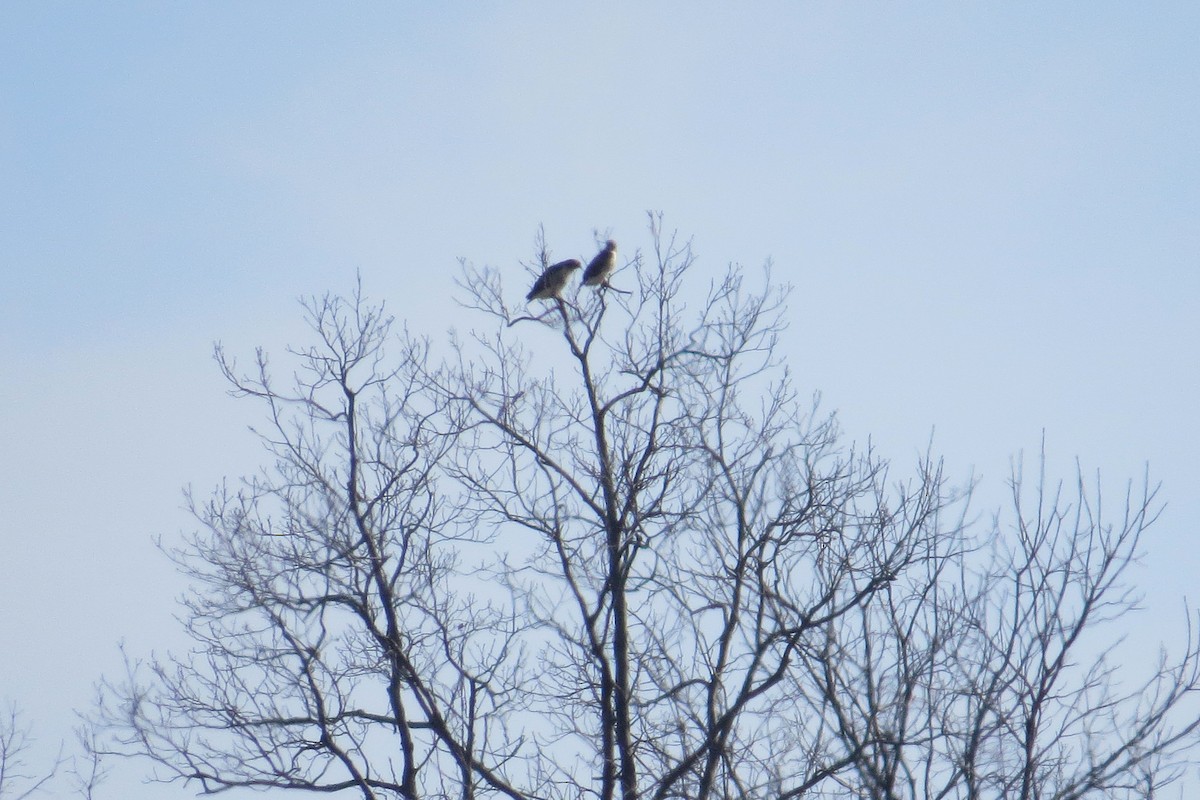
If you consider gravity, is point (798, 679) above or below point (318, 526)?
below

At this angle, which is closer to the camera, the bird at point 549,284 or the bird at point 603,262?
the bird at point 549,284

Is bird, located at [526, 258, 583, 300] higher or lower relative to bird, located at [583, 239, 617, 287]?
lower

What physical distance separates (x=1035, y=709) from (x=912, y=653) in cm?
70

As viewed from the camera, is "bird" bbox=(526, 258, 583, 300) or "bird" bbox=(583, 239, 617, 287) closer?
"bird" bbox=(526, 258, 583, 300)

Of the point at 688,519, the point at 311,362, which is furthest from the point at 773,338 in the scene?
the point at 311,362

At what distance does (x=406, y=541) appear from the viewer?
36.8 ft

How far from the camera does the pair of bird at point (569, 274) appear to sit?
1128cm

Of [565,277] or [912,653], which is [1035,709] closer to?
[912,653]

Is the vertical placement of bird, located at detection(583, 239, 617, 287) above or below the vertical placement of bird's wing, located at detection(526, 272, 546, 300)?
above

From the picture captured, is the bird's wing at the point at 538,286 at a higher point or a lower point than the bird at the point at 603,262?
lower

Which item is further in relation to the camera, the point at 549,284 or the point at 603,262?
the point at 603,262

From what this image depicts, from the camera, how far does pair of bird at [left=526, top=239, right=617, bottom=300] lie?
1128cm

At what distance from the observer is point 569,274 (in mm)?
11898

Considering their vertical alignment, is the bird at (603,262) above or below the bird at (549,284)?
above
